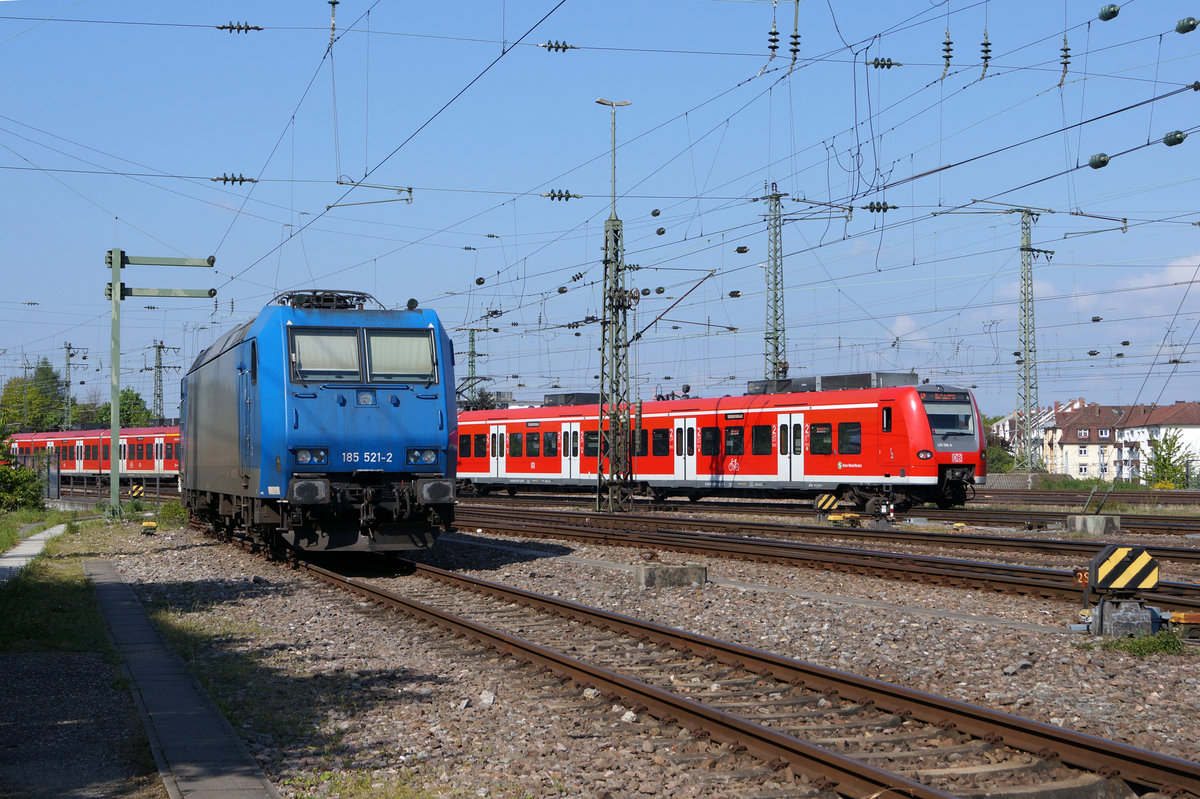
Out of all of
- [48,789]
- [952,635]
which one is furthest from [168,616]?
[952,635]

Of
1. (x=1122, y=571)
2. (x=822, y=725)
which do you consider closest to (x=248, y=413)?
(x=822, y=725)

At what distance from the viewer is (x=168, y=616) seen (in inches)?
485

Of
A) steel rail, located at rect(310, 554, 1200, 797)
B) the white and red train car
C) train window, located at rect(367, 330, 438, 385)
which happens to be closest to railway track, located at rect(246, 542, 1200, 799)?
steel rail, located at rect(310, 554, 1200, 797)

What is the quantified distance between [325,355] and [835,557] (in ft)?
26.8

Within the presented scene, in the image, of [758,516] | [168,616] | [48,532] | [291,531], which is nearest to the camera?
[168,616]

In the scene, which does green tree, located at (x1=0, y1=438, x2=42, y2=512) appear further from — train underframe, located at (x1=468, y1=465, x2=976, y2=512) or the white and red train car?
train underframe, located at (x1=468, y1=465, x2=976, y2=512)

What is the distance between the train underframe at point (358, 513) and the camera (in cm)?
1508

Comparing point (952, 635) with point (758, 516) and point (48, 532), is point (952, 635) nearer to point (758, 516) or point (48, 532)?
point (758, 516)

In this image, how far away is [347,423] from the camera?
50.0ft

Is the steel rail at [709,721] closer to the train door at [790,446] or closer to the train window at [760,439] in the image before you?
the train door at [790,446]

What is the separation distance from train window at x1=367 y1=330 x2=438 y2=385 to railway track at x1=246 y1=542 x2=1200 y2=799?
5475 millimetres

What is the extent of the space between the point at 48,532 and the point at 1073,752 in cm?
2544

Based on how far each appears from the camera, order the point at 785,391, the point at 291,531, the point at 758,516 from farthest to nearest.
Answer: the point at 785,391 < the point at 758,516 < the point at 291,531

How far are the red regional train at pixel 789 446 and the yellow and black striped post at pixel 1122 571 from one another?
1565 cm
